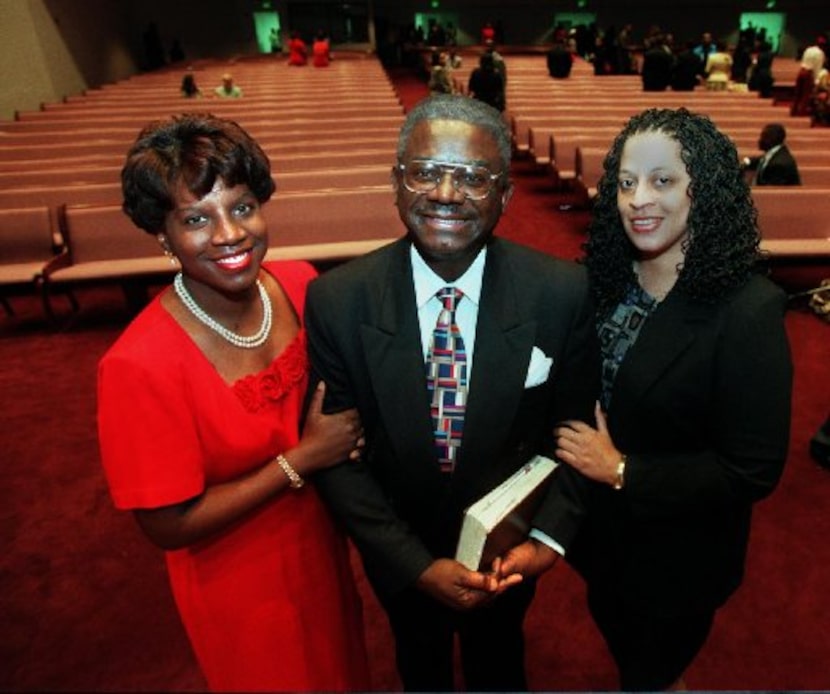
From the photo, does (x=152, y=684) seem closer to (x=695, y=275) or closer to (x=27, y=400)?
(x=695, y=275)

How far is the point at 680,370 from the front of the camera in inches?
56.7

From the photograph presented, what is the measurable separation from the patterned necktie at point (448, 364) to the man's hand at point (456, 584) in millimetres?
325

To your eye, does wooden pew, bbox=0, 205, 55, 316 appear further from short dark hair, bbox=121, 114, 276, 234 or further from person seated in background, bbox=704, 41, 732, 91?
person seated in background, bbox=704, 41, 732, 91

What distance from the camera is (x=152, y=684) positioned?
1.76 feet

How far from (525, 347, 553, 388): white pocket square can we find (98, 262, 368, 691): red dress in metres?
0.55

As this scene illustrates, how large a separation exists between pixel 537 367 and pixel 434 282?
0.30 metres

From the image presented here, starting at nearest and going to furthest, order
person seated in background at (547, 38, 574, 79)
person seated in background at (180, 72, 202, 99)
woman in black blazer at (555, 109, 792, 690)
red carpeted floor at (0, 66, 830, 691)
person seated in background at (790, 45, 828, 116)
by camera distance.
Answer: woman in black blazer at (555, 109, 792, 690) < red carpeted floor at (0, 66, 830, 691) < person seated in background at (180, 72, 202, 99) < person seated in background at (790, 45, 828, 116) < person seated in background at (547, 38, 574, 79)

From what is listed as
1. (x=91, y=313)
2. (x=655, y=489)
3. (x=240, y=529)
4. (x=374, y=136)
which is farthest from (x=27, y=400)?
(x=374, y=136)

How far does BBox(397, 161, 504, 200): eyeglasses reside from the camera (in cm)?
129

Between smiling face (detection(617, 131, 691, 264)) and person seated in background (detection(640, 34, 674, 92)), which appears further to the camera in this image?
person seated in background (detection(640, 34, 674, 92))

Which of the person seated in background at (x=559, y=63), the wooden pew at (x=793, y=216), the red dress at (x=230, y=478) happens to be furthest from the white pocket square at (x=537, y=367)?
the person seated in background at (x=559, y=63)

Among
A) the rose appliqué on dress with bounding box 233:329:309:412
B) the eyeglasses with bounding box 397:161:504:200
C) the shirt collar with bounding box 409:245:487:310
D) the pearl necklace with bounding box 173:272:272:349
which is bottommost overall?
the rose appliqué on dress with bounding box 233:329:309:412

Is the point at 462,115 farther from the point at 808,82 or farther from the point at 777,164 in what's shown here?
the point at 808,82

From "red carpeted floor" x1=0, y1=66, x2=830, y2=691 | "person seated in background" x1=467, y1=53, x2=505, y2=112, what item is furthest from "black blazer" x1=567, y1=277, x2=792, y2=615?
"person seated in background" x1=467, y1=53, x2=505, y2=112
